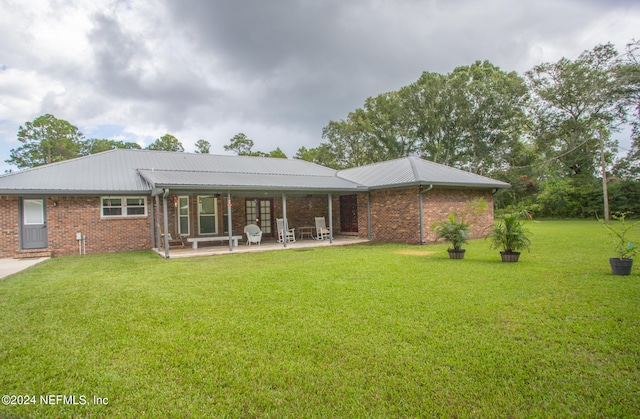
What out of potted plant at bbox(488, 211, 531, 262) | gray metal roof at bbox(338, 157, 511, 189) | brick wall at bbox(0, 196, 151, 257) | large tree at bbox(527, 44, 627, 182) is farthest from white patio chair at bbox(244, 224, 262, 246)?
large tree at bbox(527, 44, 627, 182)

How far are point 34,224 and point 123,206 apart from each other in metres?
2.67

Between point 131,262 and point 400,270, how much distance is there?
7.45 m

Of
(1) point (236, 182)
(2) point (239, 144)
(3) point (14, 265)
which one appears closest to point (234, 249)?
(1) point (236, 182)

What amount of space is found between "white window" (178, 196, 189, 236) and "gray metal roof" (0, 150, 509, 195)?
3.93ft

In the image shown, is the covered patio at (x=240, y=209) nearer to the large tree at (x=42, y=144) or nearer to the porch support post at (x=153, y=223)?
the porch support post at (x=153, y=223)

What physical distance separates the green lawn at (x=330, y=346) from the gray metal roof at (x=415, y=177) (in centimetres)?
646

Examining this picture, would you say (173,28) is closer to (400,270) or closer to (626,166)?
(400,270)

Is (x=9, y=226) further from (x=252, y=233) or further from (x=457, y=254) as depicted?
(x=457, y=254)

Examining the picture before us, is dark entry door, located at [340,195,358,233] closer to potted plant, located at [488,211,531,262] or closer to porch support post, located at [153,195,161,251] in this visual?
potted plant, located at [488,211,531,262]

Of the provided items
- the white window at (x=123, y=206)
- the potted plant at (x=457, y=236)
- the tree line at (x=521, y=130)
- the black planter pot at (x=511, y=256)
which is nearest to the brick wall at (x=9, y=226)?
the white window at (x=123, y=206)

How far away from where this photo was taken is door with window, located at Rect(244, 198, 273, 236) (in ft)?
51.6

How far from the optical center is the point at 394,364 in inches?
122

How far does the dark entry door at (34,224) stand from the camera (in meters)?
11.4

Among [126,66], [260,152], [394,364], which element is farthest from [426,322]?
[260,152]
